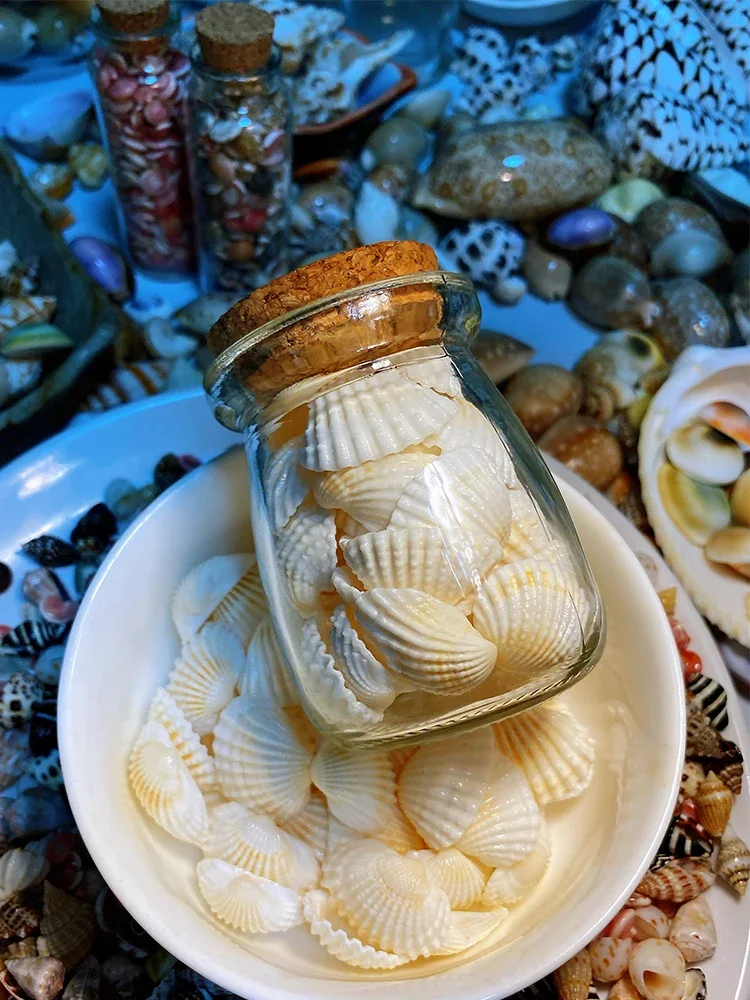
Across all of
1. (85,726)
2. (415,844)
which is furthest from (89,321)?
(415,844)

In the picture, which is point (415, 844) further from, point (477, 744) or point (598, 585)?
point (598, 585)

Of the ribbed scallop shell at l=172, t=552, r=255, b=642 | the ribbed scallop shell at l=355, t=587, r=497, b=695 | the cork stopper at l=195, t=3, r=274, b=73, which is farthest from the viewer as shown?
the cork stopper at l=195, t=3, r=274, b=73

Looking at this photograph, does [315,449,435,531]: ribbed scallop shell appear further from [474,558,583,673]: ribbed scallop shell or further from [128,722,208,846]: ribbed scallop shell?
[128,722,208,846]: ribbed scallop shell

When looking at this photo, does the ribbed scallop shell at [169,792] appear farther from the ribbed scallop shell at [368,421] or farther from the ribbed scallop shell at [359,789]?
the ribbed scallop shell at [368,421]

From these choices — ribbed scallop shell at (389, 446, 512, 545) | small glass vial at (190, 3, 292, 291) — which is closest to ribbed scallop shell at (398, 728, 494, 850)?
ribbed scallop shell at (389, 446, 512, 545)

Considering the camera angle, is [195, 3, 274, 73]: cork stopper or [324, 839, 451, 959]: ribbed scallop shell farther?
[195, 3, 274, 73]: cork stopper
